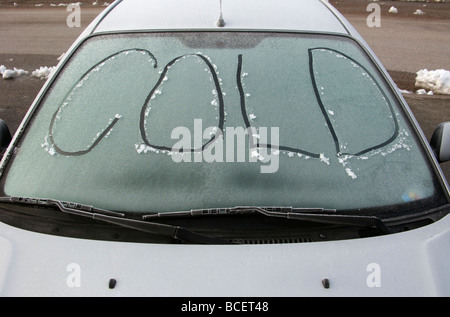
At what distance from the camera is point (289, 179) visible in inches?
66.2

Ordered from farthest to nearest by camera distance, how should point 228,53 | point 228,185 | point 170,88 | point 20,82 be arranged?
1. point 20,82
2. point 228,53
3. point 170,88
4. point 228,185

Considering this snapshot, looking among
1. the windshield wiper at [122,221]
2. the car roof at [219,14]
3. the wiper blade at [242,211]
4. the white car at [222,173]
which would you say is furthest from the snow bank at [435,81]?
the windshield wiper at [122,221]

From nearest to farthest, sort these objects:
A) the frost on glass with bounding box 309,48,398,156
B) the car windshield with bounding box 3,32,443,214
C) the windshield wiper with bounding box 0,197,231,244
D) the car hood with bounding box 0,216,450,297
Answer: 1. the car hood with bounding box 0,216,450,297
2. the windshield wiper with bounding box 0,197,231,244
3. the car windshield with bounding box 3,32,443,214
4. the frost on glass with bounding box 309,48,398,156

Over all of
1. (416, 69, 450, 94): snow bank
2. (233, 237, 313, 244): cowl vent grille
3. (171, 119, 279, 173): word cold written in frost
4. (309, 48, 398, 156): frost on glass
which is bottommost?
(233, 237, 313, 244): cowl vent grille

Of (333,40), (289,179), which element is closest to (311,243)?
(289,179)

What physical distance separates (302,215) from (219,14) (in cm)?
128

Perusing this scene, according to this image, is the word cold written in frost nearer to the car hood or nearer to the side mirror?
the car hood

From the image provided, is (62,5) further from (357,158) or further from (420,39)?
(357,158)

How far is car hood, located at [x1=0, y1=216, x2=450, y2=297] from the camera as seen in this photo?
139 cm

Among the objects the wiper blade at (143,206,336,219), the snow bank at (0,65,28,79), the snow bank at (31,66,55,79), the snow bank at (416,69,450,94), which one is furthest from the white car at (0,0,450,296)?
the snow bank at (0,65,28,79)

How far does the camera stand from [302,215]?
1559 millimetres

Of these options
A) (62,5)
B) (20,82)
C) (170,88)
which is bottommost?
(170,88)

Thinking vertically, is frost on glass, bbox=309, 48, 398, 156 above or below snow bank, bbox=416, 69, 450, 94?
below

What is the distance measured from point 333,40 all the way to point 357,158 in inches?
29.8
